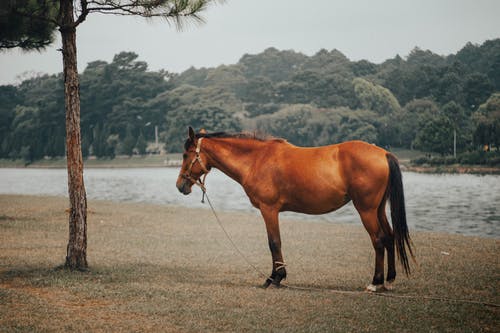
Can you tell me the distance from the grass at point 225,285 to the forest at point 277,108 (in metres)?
58.3

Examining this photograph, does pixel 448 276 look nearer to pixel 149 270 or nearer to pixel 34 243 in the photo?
pixel 149 270

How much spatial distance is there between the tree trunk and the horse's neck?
87.7 inches

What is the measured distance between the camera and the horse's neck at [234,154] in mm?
8258

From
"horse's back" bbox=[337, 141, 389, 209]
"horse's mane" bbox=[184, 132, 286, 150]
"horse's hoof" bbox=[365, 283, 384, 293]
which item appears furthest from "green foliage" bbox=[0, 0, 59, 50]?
"horse's hoof" bbox=[365, 283, 384, 293]

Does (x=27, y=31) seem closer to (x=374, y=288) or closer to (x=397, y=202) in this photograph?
(x=397, y=202)

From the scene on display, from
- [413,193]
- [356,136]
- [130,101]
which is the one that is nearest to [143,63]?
[130,101]

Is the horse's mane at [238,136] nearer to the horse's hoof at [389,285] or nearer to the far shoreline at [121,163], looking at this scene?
the horse's hoof at [389,285]

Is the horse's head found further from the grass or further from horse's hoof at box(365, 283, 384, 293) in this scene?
horse's hoof at box(365, 283, 384, 293)

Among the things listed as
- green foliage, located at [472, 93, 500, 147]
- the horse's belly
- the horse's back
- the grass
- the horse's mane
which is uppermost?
green foliage, located at [472, 93, 500, 147]

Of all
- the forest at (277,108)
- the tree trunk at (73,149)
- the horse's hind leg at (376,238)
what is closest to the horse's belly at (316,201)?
the horse's hind leg at (376,238)

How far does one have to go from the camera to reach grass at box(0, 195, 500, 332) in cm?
591

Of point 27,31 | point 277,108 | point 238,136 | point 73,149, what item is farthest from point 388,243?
point 277,108

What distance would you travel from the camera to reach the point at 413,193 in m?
34.5

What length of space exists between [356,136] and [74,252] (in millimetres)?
71362
